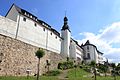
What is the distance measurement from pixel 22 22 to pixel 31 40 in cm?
547

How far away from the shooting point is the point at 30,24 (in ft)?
148

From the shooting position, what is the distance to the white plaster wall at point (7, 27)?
1421 inches

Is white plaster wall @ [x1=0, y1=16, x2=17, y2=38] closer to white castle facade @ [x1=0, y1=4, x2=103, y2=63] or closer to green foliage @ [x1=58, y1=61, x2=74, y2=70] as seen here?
white castle facade @ [x1=0, y1=4, x2=103, y2=63]

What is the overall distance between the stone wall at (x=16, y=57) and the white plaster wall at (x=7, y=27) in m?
1.22

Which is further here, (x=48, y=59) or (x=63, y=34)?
(x=63, y=34)

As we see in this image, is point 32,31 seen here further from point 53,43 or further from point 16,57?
point 53,43

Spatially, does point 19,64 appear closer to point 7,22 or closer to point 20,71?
point 20,71

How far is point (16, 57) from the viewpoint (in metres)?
37.3

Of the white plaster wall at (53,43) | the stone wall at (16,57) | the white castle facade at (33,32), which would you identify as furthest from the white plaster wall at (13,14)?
the white plaster wall at (53,43)

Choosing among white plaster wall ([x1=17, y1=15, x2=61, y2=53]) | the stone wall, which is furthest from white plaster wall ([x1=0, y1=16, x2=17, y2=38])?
white plaster wall ([x1=17, y1=15, x2=61, y2=53])

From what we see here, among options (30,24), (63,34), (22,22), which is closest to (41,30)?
(30,24)

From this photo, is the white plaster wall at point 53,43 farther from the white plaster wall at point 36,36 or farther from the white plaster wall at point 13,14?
the white plaster wall at point 13,14

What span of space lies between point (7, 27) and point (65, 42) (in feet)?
103

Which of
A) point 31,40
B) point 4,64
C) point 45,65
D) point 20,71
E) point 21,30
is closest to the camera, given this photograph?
point 4,64
